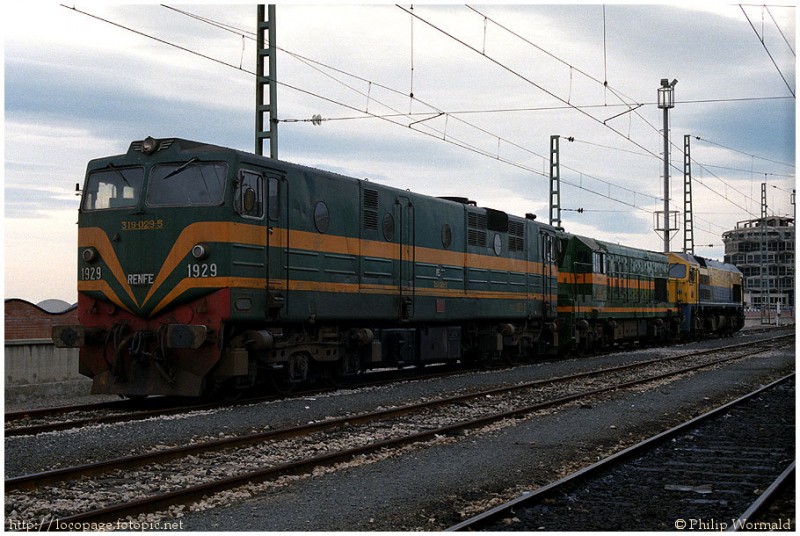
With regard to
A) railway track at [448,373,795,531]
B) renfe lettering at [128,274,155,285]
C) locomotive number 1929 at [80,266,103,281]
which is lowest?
railway track at [448,373,795,531]

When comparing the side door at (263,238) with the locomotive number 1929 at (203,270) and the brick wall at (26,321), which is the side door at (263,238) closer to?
the locomotive number 1929 at (203,270)

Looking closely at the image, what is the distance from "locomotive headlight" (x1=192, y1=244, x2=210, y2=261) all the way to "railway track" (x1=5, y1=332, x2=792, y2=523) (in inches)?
142

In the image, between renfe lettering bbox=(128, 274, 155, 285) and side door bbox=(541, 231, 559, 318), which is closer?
renfe lettering bbox=(128, 274, 155, 285)

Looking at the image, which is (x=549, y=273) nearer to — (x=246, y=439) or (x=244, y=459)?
(x=246, y=439)

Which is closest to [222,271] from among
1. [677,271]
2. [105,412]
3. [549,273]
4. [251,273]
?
[251,273]

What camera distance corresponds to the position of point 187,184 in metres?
14.8

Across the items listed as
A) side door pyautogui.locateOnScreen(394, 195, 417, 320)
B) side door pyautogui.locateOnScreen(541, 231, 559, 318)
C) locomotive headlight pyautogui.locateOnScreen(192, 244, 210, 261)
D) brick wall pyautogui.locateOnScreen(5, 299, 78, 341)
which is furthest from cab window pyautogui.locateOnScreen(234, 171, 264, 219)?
side door pyautogui.locateOnScreen(541, 231, 559, 318)

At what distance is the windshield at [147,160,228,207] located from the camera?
1461 centimetres

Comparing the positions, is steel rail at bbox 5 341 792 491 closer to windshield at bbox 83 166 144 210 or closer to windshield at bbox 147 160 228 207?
windshield at bbox 147 160 228 207

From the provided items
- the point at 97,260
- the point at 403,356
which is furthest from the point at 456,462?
the point at 403,356

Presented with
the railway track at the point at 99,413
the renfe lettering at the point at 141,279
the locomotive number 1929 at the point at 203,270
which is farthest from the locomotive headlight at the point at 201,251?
the railway track at the point at 99,413

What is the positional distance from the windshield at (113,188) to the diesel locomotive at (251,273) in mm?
22

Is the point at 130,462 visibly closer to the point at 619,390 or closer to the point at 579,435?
the point at 579,435

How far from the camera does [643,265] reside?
124 ft
